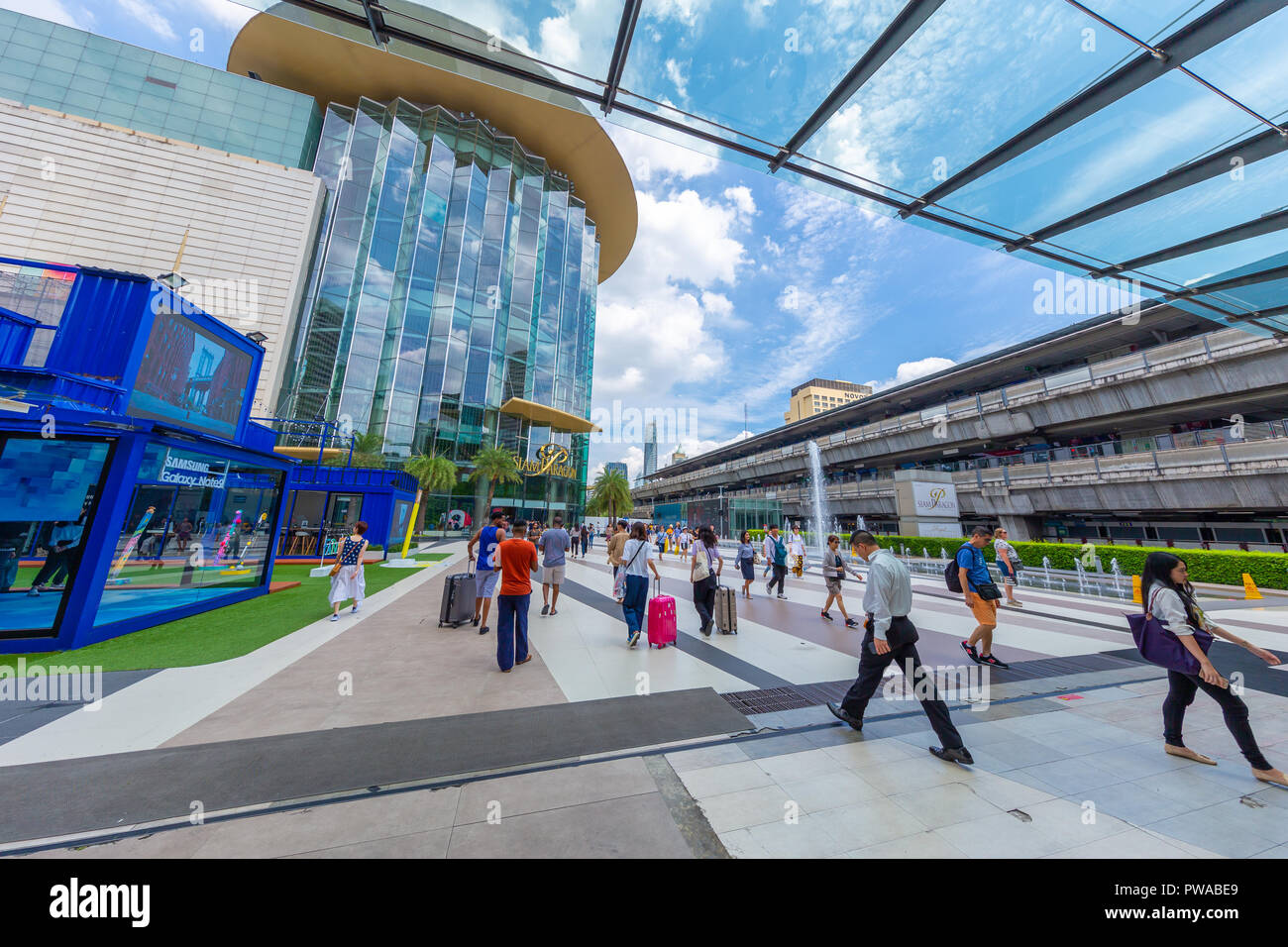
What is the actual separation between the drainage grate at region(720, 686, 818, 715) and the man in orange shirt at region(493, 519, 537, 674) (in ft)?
9.02

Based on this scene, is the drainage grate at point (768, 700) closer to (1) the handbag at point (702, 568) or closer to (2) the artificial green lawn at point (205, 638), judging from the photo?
(1) the handbag at point (702, 568)

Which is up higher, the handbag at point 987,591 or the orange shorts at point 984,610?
the handbag at point 987,591

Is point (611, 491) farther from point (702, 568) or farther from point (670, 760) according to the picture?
point (670, 760)

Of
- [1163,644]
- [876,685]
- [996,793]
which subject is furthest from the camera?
[876,685]

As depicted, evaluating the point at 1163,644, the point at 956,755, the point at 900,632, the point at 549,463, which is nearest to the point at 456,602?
the point at 900,632

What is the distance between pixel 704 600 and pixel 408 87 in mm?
52921

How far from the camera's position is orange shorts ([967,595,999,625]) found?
5965 millimetres

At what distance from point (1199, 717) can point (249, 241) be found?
49.2 m

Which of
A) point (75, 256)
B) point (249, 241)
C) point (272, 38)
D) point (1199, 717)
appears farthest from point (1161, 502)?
point (272, 38)

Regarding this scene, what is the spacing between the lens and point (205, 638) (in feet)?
21.9

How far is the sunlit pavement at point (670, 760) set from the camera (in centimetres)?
255

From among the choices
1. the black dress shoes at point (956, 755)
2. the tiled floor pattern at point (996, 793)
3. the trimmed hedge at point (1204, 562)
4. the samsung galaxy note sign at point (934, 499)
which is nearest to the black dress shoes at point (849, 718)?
the tiled floor pattern at point (996, 793)

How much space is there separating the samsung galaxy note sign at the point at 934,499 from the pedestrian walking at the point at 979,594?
77.2ft

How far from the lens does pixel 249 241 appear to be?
3238 centimetres
